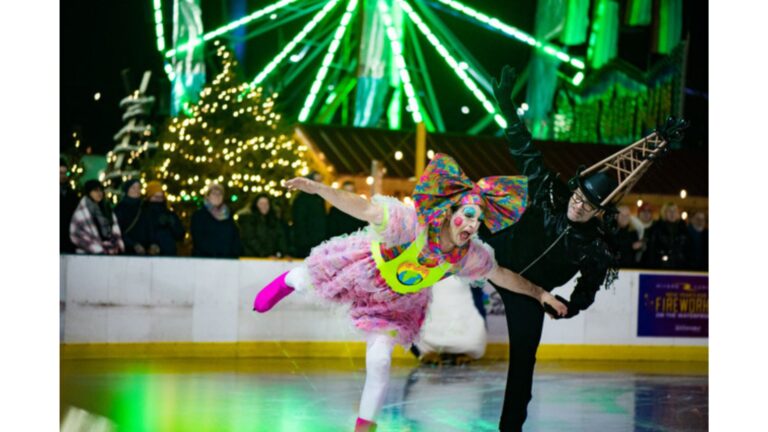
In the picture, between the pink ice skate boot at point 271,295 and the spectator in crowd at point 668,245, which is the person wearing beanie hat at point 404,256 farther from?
the spectator in crowd at point 668,245

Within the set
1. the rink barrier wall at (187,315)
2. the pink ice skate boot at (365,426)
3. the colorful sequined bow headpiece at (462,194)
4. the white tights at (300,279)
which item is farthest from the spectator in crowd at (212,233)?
the colorful sequined bow headpiece at (462,194)

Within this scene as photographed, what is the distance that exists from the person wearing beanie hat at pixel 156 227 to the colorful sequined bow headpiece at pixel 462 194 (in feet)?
16.5

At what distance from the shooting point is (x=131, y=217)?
9.77 m

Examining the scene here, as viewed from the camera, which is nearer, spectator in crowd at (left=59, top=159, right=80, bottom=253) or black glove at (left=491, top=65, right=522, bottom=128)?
black glove at (left=491, top=65, right=522, bottom=128)

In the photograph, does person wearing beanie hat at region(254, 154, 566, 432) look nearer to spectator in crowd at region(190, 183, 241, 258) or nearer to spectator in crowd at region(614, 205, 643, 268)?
spectator in crowd at region(190, 183, 241, 258)

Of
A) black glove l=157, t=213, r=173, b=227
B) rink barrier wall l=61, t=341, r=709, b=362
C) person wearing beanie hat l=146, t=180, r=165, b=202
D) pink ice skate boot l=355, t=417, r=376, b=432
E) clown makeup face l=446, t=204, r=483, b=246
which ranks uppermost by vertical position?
person wearing beanie hat l=146, t=180, r=165, b=202

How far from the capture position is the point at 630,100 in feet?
68.6

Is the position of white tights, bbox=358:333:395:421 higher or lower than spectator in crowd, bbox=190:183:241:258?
lower

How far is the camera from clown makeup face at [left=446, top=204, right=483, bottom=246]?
5152 millimetres

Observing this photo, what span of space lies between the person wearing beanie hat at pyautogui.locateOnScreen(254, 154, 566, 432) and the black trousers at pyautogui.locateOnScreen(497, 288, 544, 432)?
14cm

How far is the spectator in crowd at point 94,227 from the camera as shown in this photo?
9250 mm

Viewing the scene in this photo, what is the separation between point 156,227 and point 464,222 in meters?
5.33

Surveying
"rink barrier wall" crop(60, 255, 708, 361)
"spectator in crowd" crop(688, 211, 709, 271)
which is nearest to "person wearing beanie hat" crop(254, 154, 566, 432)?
"rink barrier wall" crop(60, 255, 708, 361)

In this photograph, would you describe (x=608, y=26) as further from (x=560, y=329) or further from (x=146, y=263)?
(x=146, y=263)
